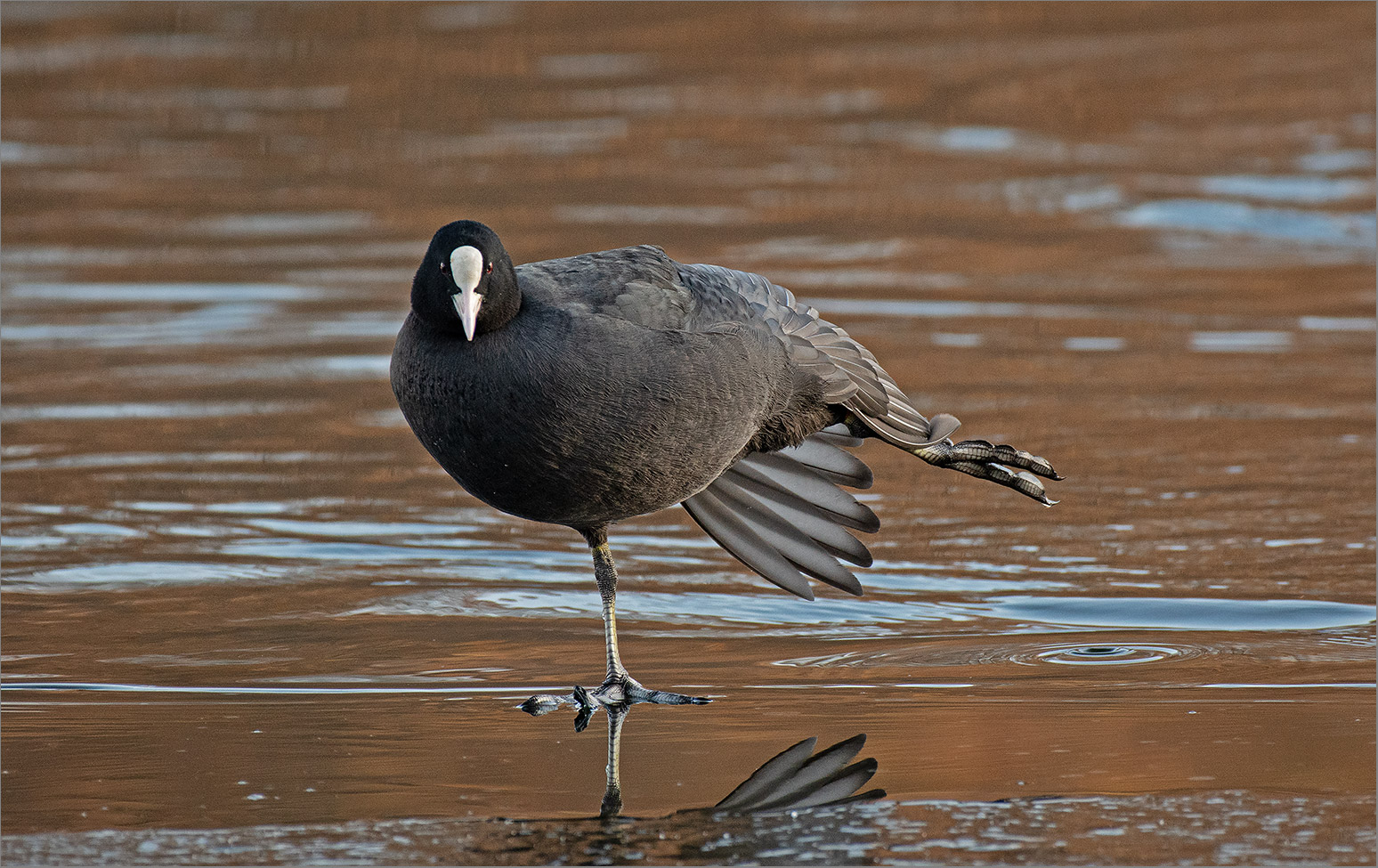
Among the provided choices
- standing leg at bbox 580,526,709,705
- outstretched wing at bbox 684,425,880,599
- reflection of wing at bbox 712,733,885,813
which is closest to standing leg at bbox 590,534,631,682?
standing leg at bbox 580,526,709,705

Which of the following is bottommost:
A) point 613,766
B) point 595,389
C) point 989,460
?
point 613,766

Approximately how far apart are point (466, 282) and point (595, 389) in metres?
0.46

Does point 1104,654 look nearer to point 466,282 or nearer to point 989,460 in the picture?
point 989,460

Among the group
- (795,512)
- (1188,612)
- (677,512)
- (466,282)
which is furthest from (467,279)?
(677,512)

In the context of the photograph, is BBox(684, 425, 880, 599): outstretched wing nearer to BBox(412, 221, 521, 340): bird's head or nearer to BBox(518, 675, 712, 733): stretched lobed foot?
BBox(518, 675, 712, 733): stretched lobed foot

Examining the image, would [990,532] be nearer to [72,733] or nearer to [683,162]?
[72,733]

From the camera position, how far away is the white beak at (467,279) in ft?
15.7

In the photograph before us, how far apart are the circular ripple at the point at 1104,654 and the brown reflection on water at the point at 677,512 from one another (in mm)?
32

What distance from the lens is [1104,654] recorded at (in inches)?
237

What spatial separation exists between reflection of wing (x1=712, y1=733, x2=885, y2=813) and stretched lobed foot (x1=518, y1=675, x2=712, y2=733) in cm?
57

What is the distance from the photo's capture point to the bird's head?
15.8 feet

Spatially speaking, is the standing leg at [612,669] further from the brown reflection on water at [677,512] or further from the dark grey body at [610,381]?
the brown reflection on water at [677,512]

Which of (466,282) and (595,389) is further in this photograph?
(595,389)

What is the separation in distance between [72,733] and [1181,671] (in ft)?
10.6
